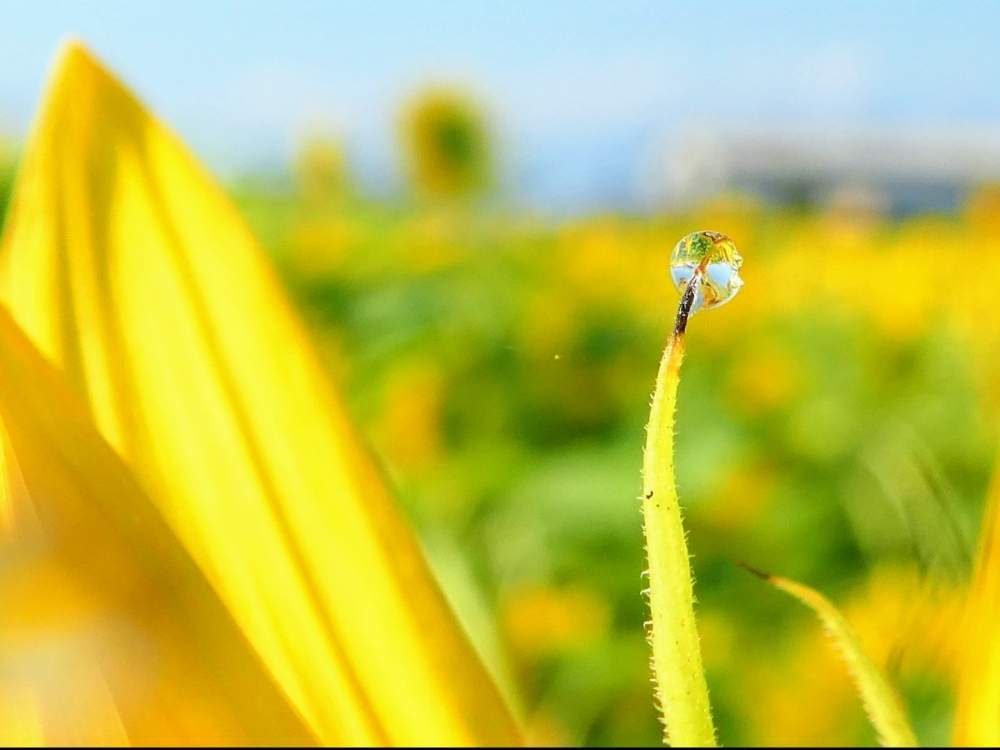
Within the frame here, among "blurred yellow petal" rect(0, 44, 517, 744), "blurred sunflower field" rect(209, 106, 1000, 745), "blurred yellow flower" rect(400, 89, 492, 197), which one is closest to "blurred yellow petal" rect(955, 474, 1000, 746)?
"blurred yellow petal" rect(0, 44, 517, 744)

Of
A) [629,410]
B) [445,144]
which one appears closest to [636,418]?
[629,410]

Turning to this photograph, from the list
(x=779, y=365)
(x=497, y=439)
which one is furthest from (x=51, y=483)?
(x=779, y=365)

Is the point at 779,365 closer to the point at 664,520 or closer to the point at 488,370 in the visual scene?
the point at 488,370

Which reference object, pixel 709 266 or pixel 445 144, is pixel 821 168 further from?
pixel 709 266

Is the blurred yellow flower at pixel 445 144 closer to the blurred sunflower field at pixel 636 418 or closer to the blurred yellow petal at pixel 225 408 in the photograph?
the blurred sunflower field at pixel 636 418

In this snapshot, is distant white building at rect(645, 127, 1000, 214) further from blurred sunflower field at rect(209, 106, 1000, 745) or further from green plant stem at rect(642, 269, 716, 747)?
green plant stem at rect(642, 269, 716, 747)
